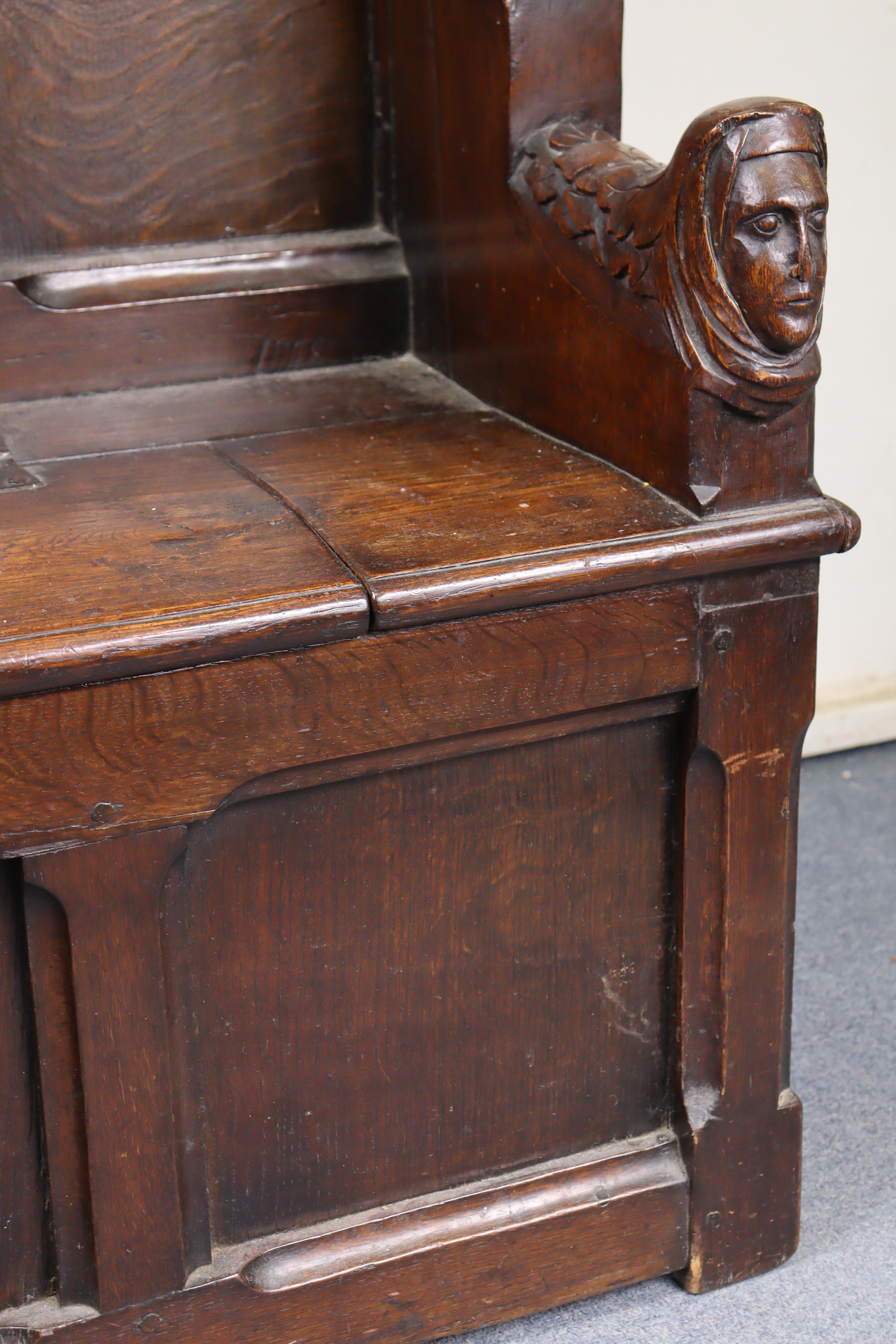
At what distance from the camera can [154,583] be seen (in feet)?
3.06

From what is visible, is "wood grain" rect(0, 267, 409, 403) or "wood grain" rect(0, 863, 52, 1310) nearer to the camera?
"wood grain" rect(0, 863, 52, 1310)

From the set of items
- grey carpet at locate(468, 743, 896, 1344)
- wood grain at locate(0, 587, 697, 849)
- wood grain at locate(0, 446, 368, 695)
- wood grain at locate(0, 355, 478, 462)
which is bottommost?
grey carpet at locate(468, 743, 896, 1344)

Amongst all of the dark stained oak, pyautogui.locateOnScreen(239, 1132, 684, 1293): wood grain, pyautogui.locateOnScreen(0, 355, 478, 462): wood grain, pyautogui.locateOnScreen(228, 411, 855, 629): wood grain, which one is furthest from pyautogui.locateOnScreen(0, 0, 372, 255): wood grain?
pyautogui.locateOnScreen(239, 1132, 684, 1293): wood grain

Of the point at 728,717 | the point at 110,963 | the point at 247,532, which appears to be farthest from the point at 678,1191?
the point at 247,532

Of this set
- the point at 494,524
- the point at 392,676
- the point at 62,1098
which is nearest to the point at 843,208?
the point at 494,524

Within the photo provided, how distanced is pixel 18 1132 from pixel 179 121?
2.61 ft

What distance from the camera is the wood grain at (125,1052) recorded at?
95 centimetres

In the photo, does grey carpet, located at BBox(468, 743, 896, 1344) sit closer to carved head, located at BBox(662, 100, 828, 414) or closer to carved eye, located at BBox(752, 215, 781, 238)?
carved head, located at BBox(662, 100, 828, 414)

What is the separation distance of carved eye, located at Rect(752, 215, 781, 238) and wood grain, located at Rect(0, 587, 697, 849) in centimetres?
23

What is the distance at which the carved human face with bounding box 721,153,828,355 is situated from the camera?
970 millimetres

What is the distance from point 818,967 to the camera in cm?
163


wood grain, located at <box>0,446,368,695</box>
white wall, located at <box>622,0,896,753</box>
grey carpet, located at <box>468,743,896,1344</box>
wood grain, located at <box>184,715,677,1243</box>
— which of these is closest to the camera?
wood grain, located at <box>0,446,368,695</box>

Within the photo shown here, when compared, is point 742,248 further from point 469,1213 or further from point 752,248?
point 469,1213

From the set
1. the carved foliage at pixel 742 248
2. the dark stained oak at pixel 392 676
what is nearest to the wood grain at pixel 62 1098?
the dark stained oak at pixel 392 676
